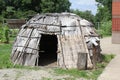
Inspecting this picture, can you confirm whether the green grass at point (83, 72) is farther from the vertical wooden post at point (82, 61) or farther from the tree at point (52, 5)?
the tree at point (52, 5)

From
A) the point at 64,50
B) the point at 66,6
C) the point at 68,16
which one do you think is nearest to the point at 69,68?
the point at 64,50

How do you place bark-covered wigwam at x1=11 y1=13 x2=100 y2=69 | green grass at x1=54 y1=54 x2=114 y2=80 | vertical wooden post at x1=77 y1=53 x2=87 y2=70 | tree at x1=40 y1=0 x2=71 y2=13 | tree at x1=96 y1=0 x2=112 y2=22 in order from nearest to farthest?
green grass at x1=54 y1=54 x2=114 y2=80, vertical wooden post at x1=77 y1=53 x2=87 y2=70, bark-covered wigwam at x1=11 y1=13 x2=100 y2=69, tree at x1=96 y1=0 x2=112 y2=22, tree at x1=40 y1=0 x2=71 y2=13

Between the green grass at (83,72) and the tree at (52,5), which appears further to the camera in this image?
the tree at (52,5)

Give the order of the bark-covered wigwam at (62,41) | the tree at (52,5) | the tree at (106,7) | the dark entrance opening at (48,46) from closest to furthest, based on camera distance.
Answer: the bark-covered wigwam at (62,41) < the dark entrance opening at (48,46) < the tree at (106,7) < the tree at (52,5)

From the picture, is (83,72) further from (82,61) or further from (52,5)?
(52,5)

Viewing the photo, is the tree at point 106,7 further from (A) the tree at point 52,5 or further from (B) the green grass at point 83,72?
(B) the green grass at point 83,72

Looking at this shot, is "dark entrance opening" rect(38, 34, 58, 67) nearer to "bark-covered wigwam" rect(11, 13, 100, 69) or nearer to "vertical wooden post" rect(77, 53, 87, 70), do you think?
"bark-covered wigwam" rect(11, 13, 100, 69)

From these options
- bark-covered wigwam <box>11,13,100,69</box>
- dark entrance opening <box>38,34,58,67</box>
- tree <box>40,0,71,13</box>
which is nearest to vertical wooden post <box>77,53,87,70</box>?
bark-covered wigwam <box>11,13,100,69</box>

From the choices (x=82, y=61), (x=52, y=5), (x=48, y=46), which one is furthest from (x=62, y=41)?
(x=52, y=5)

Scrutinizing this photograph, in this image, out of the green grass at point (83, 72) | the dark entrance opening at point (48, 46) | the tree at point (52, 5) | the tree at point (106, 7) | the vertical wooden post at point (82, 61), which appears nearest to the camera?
the green grass at point (83, 72)

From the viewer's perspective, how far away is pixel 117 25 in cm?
2723

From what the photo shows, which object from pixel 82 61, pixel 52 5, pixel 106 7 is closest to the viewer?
pixel 82 61

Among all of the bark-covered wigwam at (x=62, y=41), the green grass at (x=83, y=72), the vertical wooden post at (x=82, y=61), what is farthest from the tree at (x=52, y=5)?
the vertical wooden post at (x=82, y=61)

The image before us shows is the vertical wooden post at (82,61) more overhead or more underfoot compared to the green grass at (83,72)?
more overhead
